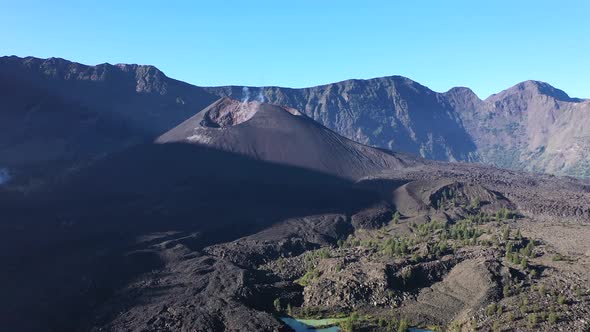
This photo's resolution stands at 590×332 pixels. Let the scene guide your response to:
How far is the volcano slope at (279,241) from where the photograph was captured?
56.2 m

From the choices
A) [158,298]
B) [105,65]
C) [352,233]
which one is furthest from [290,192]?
[105,65]

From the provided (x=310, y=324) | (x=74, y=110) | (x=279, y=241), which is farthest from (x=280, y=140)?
(x=310, y=324)

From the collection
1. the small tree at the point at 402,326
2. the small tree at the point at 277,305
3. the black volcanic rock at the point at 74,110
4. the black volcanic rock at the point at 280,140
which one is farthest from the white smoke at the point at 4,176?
the small tree at the point at 402,326

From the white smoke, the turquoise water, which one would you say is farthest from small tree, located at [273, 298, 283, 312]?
the white smoke

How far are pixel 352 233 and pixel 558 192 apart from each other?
54.2m

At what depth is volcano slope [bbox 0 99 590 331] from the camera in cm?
5622

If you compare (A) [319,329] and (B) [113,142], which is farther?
(B) [113,142]

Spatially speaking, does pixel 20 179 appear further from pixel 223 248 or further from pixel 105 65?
pixel 105 65

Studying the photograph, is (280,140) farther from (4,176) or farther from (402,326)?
(402,326)

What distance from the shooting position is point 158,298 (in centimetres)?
5922

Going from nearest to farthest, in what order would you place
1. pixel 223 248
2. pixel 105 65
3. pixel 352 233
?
1. pixel 223 248
2. pixel 352 233
3. pixel 105 65

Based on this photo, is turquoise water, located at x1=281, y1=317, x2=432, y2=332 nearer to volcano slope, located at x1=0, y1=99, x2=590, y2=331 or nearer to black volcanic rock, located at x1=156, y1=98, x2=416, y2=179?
volcano slope, located at x1=0, y1=99, x2=590, y2=331

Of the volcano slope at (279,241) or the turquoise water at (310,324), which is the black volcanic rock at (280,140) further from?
the turquoise water at (310,324)

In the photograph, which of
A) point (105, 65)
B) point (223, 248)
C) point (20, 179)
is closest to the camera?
point (223, 248)
